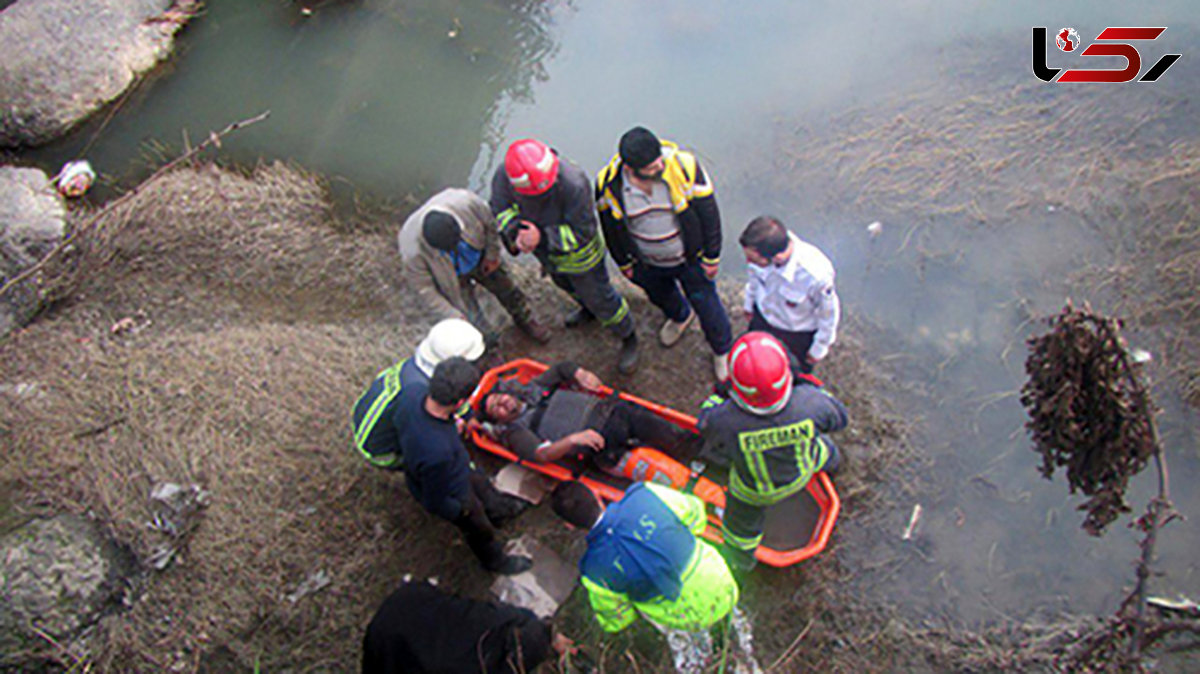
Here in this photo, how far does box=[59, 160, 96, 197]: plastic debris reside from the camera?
21.6ft

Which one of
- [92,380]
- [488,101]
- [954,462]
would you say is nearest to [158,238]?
[92,380]

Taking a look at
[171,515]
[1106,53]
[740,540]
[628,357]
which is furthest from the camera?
[1106,53]

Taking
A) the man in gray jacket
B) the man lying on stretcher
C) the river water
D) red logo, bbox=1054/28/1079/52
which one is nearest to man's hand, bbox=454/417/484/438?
the man lying on stretcher

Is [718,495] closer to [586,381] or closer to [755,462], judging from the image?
[755,462]

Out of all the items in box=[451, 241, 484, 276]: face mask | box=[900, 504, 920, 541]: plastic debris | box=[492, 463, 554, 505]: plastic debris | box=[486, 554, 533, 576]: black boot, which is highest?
box=[451, 241, 484, 276]: face mask

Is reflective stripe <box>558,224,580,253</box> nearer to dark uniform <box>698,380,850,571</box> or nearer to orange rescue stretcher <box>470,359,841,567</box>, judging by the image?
orange rescue stretcher <box>470,359,841,567</box>

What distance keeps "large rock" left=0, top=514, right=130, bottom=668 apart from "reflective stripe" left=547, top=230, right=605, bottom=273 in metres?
3.14

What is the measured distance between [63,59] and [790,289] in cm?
841

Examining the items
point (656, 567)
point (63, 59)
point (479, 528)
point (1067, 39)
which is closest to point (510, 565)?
point (479, 528)

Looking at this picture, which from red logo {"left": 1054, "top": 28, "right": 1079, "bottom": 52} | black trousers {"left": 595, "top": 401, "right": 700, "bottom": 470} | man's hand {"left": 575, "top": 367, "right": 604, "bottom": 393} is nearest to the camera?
black trousers {"left": 595, "top": 401, "right": 700, "bottom": 470}

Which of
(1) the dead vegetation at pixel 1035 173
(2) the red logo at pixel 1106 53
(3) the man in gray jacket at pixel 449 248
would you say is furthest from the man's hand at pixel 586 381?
(2) the red logo at pixel 1106 53

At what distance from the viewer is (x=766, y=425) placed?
293cm

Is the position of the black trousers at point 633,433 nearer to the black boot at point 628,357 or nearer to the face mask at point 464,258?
the black boot at point 628,357

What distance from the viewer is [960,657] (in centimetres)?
341
